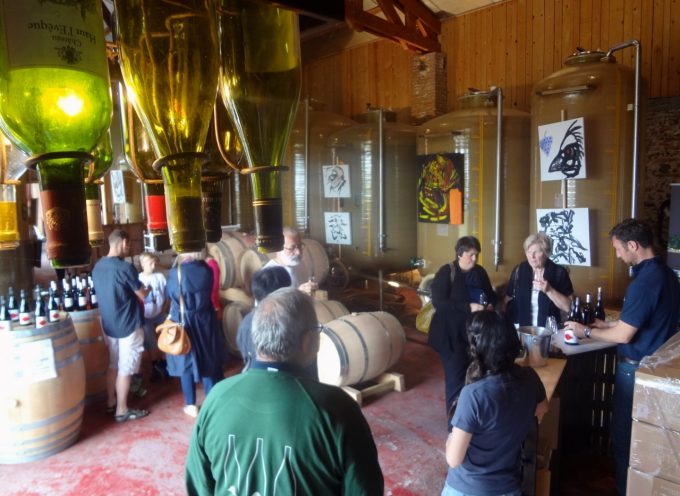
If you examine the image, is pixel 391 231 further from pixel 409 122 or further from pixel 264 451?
pixel 264 451

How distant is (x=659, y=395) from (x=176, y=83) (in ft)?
6.45

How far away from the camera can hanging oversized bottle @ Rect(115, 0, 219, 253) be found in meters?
0.50

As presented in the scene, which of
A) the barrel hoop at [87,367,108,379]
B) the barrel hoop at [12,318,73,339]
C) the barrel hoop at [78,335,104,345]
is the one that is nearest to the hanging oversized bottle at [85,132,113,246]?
the barrel hoop at [12,318,73,339]

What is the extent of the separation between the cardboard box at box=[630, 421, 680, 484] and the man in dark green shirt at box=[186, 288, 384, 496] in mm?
1015

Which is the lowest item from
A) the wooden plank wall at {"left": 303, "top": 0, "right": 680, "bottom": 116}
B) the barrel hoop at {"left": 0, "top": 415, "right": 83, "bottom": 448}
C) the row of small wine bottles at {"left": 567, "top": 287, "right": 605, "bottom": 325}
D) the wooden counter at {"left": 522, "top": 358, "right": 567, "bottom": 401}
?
the barrel hoop at {"left": 0, "top": 415, "right": 83, "bottom": 448}

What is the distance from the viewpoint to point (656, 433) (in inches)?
71.4

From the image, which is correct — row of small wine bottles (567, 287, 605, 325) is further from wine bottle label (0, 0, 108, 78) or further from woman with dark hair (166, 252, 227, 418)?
wine bottle label (0, 0, 108, 78)

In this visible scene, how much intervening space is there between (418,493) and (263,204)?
3433 millimetres

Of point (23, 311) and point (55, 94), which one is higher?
point (55, 94)

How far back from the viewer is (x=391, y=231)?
717 centimetres

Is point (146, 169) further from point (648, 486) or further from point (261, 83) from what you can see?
point (648, 486)

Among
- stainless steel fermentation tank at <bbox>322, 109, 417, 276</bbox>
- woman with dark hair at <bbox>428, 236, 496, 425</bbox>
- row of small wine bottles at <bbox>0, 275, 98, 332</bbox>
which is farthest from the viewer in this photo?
stainless steel fermentation tank at <bbox>322, 109, 417, 276</bbox>

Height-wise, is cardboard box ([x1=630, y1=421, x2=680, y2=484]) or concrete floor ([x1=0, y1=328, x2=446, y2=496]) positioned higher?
cardboard box ([x1=630, y1=421, x2=680, y2=484])

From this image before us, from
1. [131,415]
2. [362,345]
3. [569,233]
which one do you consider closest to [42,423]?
[131,415]
